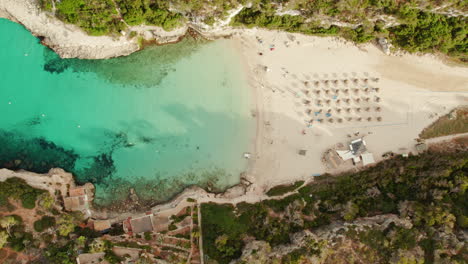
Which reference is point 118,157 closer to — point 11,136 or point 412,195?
point 11,136

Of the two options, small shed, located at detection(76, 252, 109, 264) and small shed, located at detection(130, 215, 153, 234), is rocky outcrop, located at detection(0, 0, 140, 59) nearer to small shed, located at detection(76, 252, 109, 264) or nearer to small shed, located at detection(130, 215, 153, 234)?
small shed, located at detection(130, 215, 153, 234)

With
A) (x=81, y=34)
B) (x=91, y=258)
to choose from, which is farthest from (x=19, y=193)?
(x=81, y=34)

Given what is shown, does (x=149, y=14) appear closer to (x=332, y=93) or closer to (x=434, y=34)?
(x=332, y=93)

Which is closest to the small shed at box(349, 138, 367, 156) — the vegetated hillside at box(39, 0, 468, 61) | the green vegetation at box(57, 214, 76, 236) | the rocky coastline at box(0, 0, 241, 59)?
the vegetated hillside at box(39, 0, 468, 61)

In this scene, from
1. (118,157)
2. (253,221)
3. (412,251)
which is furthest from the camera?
(118,157)

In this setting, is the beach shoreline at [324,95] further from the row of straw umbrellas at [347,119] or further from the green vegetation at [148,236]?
the green vegetation at [148,236]

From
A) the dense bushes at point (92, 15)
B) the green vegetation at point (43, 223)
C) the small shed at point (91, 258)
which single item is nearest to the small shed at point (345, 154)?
the small shed at point (91, 258)

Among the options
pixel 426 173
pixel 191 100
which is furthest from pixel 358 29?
pixel 191 100
